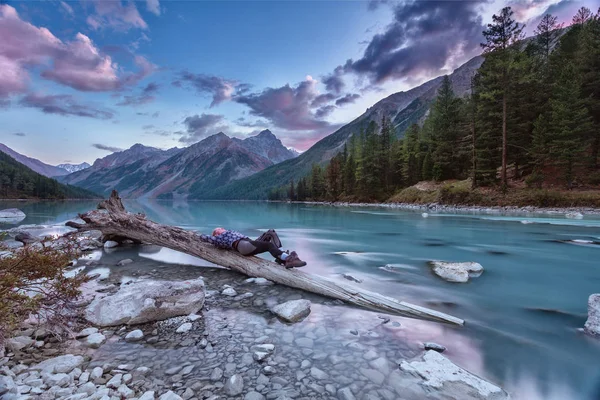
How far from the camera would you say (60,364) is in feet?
11.2

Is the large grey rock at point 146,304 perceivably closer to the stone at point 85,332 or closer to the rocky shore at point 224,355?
the rocky shore at point 224,355

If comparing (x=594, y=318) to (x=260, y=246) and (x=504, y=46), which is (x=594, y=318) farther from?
(x=504, y=46)

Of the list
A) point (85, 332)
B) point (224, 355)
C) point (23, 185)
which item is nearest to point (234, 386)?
point (224, 355)

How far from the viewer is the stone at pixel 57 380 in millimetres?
3076

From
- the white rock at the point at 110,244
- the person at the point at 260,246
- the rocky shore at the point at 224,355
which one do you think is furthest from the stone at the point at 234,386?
the white rock at the point at 110,244

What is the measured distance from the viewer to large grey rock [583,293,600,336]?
4629 mm

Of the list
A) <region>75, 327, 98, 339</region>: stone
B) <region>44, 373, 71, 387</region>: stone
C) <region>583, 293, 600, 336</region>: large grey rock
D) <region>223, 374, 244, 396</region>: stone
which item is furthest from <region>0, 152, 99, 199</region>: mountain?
<region>583, 293, 600, 336</region>: large grey rock

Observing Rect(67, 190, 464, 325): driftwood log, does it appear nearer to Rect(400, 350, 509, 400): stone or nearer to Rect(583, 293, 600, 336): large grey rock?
Rect(400, 350, 509, 400): stone

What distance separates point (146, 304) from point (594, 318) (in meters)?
7.84

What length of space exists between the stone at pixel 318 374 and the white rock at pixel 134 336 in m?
2.84

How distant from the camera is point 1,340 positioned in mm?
3326

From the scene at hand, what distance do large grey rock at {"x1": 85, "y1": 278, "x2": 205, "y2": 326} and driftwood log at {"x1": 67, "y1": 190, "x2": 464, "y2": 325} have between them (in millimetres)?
2276

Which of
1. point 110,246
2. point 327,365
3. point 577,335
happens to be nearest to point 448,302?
point 577,335

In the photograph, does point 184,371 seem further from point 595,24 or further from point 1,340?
point 595,24
